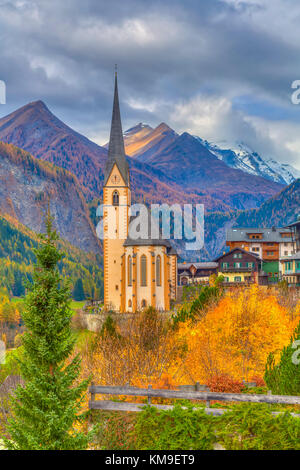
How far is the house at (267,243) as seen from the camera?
294 ft

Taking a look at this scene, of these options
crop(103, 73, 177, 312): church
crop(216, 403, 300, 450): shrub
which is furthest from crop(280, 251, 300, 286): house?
crop(216, 403, 300, 450): shrub

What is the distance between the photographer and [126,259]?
76.2 metres

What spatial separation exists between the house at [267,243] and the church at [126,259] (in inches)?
644

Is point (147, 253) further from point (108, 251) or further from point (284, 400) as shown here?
point (284, 400)

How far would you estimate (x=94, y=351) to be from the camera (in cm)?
4116

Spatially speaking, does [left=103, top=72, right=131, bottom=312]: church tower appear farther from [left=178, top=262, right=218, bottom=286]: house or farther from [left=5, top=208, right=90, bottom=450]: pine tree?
[left=5, top=208, right=90, bottom=450]: pine tree

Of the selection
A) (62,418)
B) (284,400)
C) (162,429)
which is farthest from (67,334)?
(284,400)

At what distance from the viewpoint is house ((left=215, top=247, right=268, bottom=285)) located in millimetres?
81750

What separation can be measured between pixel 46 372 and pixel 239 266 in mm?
67542

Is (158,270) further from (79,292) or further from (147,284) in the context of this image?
(79,292)

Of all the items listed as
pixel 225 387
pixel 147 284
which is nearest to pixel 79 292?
pixel 147 284

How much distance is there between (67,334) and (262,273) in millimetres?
69115

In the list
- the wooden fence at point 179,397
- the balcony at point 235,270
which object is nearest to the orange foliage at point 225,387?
the wooden fence at point 179,397

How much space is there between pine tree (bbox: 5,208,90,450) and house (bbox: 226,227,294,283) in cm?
7359
